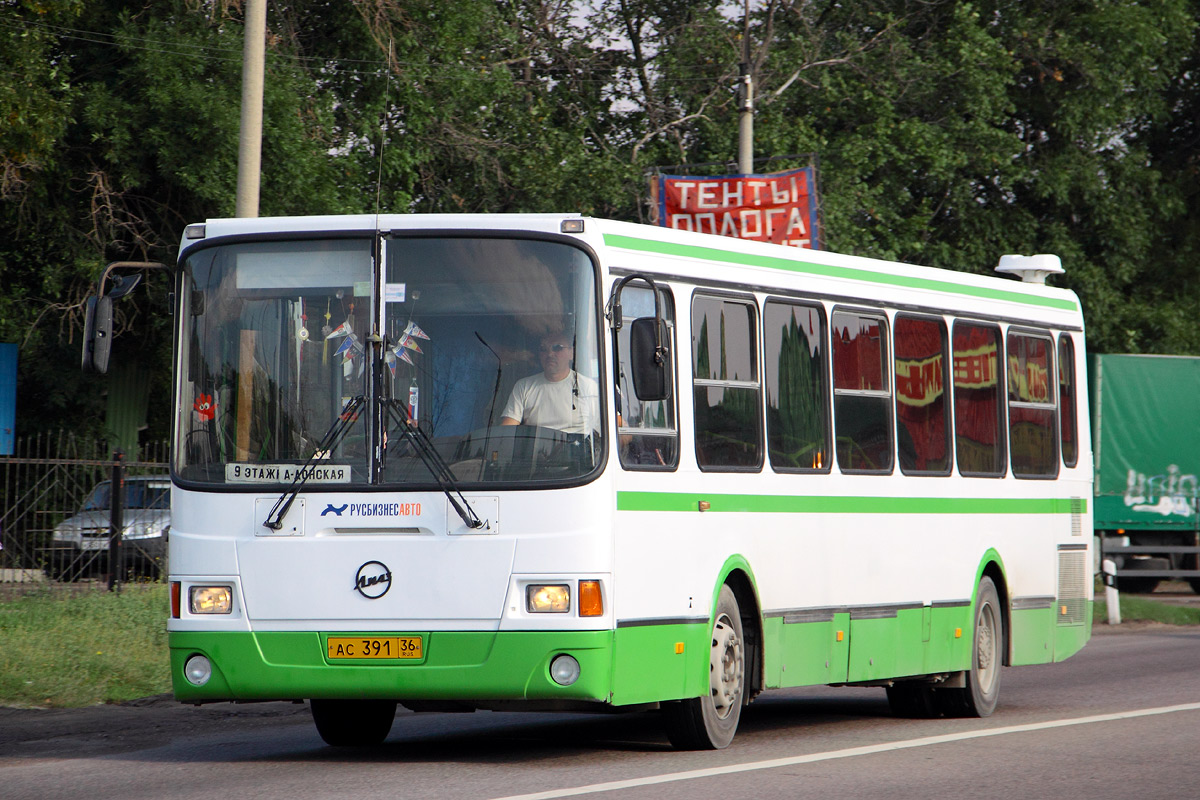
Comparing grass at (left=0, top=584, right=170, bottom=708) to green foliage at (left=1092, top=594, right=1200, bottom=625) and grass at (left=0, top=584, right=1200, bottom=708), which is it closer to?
grass at (left=0, top=584, right=1200, bottom=708)

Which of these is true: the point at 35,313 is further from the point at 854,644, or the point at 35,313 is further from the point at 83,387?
the point at 854,644

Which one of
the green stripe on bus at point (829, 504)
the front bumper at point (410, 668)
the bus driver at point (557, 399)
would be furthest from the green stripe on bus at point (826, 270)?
the front bumper at point (410, 668)

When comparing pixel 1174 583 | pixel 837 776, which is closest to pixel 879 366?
pixel 837 776

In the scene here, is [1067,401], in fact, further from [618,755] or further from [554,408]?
[554,408]

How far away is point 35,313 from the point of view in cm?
2403

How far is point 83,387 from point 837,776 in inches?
749

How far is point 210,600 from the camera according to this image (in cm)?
897

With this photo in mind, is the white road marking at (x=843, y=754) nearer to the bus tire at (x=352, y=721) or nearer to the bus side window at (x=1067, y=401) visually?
the bus side window at (x=1067, y=401)

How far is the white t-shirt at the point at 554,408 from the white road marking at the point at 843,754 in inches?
67.0

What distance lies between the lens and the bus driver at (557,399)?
8.74 meters

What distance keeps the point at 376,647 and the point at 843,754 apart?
2.74 meters

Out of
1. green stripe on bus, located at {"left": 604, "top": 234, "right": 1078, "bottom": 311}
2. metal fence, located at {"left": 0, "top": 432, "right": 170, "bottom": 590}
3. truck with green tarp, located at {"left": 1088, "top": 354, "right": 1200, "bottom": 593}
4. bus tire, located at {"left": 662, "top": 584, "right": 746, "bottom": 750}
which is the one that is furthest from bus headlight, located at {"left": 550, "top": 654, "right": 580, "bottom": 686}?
truck with green tarp, located at {"left": 1088, "top": 354, "right": 1200, "bottom": 593}

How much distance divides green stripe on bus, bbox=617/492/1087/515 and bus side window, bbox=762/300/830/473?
0.69ft

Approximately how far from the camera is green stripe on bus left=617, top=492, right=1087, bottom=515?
9.16 metres
